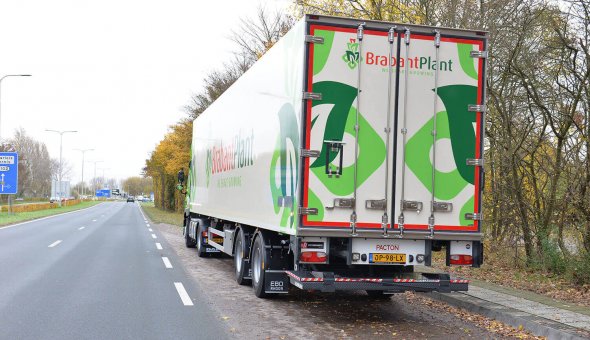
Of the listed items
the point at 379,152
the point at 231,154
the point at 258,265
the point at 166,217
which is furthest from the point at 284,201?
the point at 166,217

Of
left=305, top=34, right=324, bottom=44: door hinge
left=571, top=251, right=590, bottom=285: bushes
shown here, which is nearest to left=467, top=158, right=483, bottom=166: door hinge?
left=305, top=34, right=324, bottom=44: door hinge

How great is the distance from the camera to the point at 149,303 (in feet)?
27.8

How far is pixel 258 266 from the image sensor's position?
903cm

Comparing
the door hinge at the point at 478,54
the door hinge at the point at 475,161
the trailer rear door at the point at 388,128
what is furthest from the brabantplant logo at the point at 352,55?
the door hinge at the point at 475,161

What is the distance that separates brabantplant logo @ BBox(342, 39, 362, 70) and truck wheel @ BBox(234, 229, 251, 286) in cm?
399

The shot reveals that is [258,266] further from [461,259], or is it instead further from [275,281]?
[461,259]

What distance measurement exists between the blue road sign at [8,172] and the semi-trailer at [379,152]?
108ft

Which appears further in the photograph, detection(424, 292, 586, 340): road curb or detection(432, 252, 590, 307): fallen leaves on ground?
detection(432, 252, 590, 307): fallen leaves on ground

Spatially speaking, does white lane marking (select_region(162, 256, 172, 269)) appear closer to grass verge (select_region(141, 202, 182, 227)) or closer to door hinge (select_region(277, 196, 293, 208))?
door hinge (select_region(277, 196, 293, 208))

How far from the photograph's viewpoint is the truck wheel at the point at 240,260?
9.98 metres

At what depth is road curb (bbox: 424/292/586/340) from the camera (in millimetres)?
6434

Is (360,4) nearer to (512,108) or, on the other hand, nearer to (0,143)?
(512,108)

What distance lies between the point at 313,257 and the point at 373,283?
824 millimetres

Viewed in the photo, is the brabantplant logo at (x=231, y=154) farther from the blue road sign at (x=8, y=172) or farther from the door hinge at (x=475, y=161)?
the blue road sign at (x=8, y=172)
